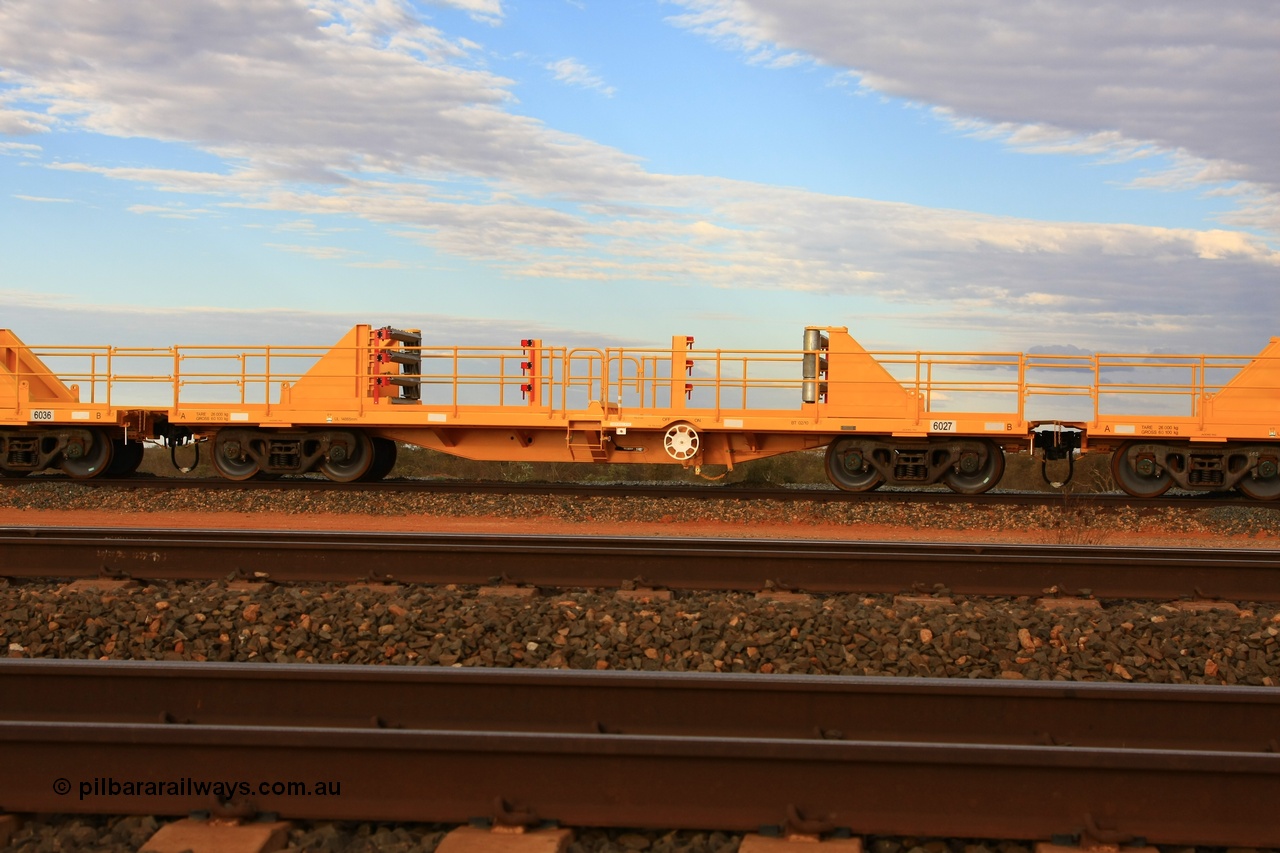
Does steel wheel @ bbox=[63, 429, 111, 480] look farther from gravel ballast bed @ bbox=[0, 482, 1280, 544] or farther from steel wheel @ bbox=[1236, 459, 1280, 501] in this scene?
steel wheel @ bbox=[1236, 459, 1280, 501]

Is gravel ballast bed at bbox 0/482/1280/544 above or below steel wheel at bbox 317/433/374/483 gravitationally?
below

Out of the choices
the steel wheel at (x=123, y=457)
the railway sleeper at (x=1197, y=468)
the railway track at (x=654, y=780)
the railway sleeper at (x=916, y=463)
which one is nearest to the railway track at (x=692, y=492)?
the railway sleeper at (x=1197, y=468)

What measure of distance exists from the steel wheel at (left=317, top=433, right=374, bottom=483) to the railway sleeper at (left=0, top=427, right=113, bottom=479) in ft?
13.0

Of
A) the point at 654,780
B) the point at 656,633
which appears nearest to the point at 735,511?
the point at 656,633

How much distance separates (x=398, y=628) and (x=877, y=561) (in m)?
4.12

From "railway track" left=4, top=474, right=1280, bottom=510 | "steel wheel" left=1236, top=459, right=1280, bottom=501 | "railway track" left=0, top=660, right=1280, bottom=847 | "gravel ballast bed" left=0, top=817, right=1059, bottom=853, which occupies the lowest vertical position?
"gravel ballast bed" left=0, top=817, right=1059, bottom=853

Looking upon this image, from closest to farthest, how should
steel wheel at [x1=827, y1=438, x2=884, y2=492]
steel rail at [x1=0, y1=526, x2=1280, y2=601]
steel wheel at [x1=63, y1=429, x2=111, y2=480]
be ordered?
steel rail at [x1=0, y1=526, x2=1280, y2=601] < steel wheel at [x1=827, y1=438, x2=884, y2=492] < steel wheel at [x1=63, y1=429, x2=111, y2=480]

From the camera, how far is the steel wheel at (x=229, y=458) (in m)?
17.2

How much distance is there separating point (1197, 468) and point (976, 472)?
333 centimetres

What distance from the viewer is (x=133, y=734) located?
4305 millimetres

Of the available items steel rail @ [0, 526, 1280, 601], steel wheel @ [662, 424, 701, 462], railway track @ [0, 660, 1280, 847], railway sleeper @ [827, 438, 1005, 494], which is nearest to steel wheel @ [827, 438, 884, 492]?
railway sleeper @ [827, 438, 1005, 494]

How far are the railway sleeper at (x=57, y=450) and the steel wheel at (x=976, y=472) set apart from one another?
46.2ft

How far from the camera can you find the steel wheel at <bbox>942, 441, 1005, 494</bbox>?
15883 mm

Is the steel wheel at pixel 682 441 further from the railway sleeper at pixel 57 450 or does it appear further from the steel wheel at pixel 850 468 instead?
the railway sleeper at pixel 57 450
